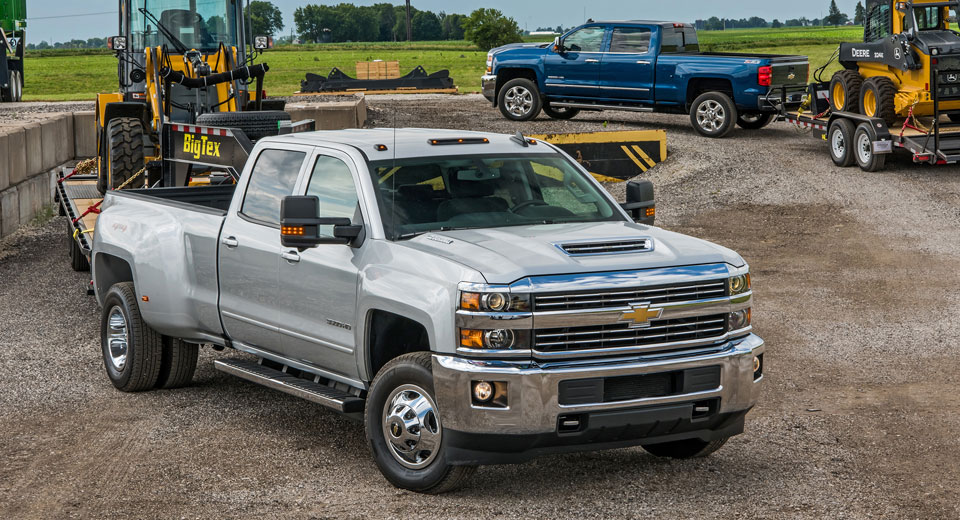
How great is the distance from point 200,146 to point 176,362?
3870 mm

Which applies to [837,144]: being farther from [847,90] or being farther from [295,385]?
[295,385]

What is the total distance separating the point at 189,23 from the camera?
16.3m

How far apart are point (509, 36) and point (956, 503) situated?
85910mm

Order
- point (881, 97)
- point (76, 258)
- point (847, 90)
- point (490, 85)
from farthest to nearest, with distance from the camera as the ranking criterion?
point (490, 85) → point (847, 90) → point (881, 97) → point (76, 258)

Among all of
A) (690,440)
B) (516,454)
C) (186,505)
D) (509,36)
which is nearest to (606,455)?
(690,440)

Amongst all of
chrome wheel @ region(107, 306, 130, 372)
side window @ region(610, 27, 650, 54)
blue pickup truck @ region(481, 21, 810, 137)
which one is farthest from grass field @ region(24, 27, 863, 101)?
chrome wheel @ region(107, 306, 130, 372)

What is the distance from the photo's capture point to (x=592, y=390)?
589 centimetres

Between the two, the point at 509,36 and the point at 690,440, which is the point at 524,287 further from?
the point at 509,36

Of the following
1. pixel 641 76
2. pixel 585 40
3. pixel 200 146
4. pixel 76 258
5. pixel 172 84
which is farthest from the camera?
pixel 585 40

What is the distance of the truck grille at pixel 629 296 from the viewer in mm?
5840

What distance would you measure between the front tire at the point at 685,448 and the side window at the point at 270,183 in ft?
8.54

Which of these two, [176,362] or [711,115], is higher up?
[711,115]

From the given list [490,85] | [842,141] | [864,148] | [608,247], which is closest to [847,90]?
[842,141]

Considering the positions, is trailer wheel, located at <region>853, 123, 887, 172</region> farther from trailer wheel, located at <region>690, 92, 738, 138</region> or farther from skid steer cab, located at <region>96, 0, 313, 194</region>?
skid steer cab, located at <region>96, 0, 313, 194</region>
